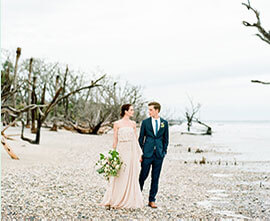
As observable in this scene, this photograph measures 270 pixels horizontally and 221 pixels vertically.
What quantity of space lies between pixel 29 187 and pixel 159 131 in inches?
148

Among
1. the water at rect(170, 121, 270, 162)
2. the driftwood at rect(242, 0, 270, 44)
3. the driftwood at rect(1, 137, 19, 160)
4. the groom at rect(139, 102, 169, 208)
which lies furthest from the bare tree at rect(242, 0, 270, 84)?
the water at rect(170, 121, 270, 162)

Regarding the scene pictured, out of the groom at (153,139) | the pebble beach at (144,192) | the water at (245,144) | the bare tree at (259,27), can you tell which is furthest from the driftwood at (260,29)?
the water at (245,144)

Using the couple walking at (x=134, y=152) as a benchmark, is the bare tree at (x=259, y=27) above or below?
above

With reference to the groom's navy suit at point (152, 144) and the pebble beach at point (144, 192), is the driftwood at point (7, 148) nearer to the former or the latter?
the pebble beach at point (144, 192)

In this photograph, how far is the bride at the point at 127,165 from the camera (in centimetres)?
621

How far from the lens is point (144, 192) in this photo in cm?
827

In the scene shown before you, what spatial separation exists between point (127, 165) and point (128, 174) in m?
0.16

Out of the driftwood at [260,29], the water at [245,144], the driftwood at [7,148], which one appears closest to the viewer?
the driftwood at [260,29]

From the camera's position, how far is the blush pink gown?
245 inches

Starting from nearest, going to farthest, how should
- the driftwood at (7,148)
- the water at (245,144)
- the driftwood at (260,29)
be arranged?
the driftwood at (260,29), the driftwood at (7,148), the water at (245,144)

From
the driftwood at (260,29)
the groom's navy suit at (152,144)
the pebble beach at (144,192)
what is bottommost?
the pebble beach at (144,192)

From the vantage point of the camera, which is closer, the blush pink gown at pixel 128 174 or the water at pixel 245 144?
the blush pink gown at pixel 128 174

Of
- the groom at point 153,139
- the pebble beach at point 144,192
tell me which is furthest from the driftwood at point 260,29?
the pebble beach at point 144,192

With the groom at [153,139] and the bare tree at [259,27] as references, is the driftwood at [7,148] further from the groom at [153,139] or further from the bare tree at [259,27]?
the bare tree at [259,27]
